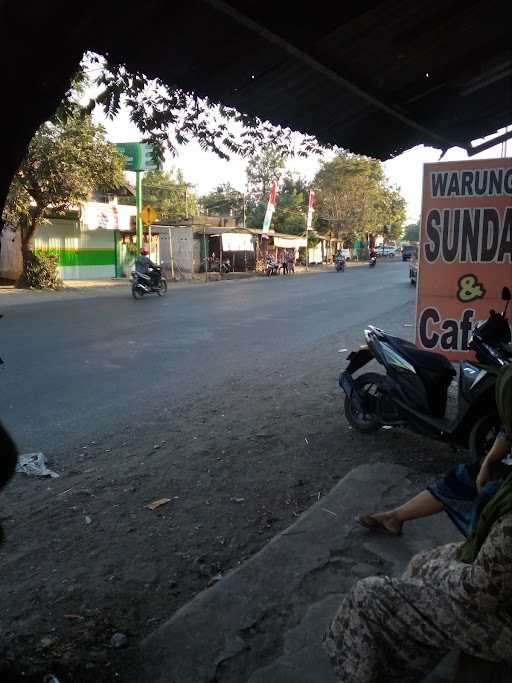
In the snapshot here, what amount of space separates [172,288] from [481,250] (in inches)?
699

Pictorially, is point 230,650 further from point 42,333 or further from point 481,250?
point 42,333

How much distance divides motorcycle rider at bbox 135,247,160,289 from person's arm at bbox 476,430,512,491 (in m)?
15.8

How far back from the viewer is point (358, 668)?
1.72 m

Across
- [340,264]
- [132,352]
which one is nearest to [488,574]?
[132,352]

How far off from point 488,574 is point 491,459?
108cm

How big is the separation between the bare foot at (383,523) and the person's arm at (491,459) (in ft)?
2.29

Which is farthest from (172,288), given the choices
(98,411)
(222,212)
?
(222,212)

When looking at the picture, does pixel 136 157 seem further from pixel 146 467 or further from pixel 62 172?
pixel 146 467

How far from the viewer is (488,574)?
1.52 metres

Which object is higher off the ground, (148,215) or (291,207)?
(291,207)

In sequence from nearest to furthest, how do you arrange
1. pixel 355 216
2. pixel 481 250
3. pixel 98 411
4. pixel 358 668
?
1. pixel 358 668
2. pixel 481 250
3. pixel 98 411
4. pixel 355 216

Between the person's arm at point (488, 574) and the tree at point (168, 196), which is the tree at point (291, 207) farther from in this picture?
the person's arm at point (488, 574)

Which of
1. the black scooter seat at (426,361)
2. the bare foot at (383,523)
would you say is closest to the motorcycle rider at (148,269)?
the black scooter seat at (426,361)

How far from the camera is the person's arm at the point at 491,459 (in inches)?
94.4
